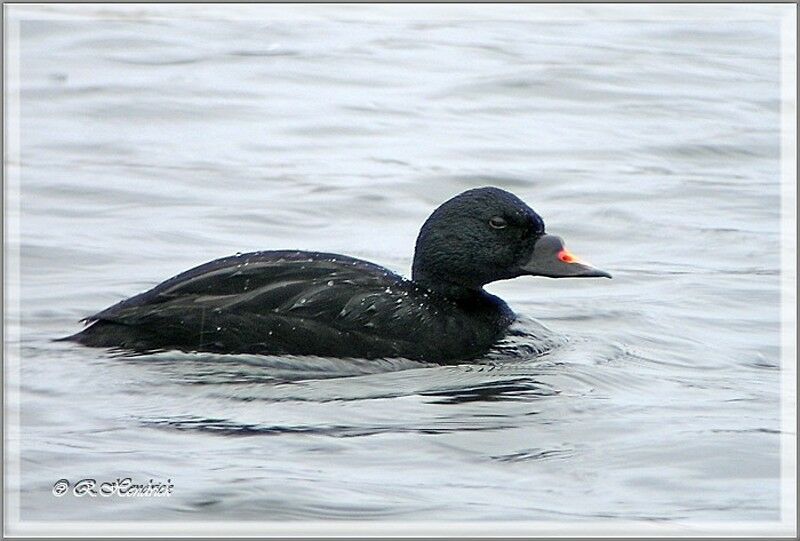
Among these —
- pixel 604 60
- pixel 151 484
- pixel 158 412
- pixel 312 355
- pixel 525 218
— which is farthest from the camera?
pixel 604 60

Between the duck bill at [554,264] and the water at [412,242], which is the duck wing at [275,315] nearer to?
the water at [412,242]

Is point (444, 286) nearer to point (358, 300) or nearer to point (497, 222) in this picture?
point (497, 222)

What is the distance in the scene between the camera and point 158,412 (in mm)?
7754

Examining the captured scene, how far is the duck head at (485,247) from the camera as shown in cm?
905

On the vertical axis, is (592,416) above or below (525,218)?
below

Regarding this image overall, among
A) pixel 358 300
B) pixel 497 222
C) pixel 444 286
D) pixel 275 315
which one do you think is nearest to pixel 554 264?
pixel 497 222

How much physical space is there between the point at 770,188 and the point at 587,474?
686 centimetres

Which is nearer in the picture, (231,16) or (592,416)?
(592,416)

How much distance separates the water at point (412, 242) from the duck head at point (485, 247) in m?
0.41

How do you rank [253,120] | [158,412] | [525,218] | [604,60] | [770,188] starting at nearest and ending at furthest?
[158,412]
[525,218]
[770,188]
[253,120]
[604,60]

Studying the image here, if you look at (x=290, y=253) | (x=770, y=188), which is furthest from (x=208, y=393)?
(x=770, y=188)

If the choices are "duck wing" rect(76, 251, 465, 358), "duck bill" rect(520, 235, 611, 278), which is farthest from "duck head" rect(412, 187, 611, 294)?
"duck wing" rect(76, 251, 465, 358)

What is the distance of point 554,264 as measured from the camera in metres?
A: 9.06

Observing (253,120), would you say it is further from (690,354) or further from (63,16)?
(690,354)
